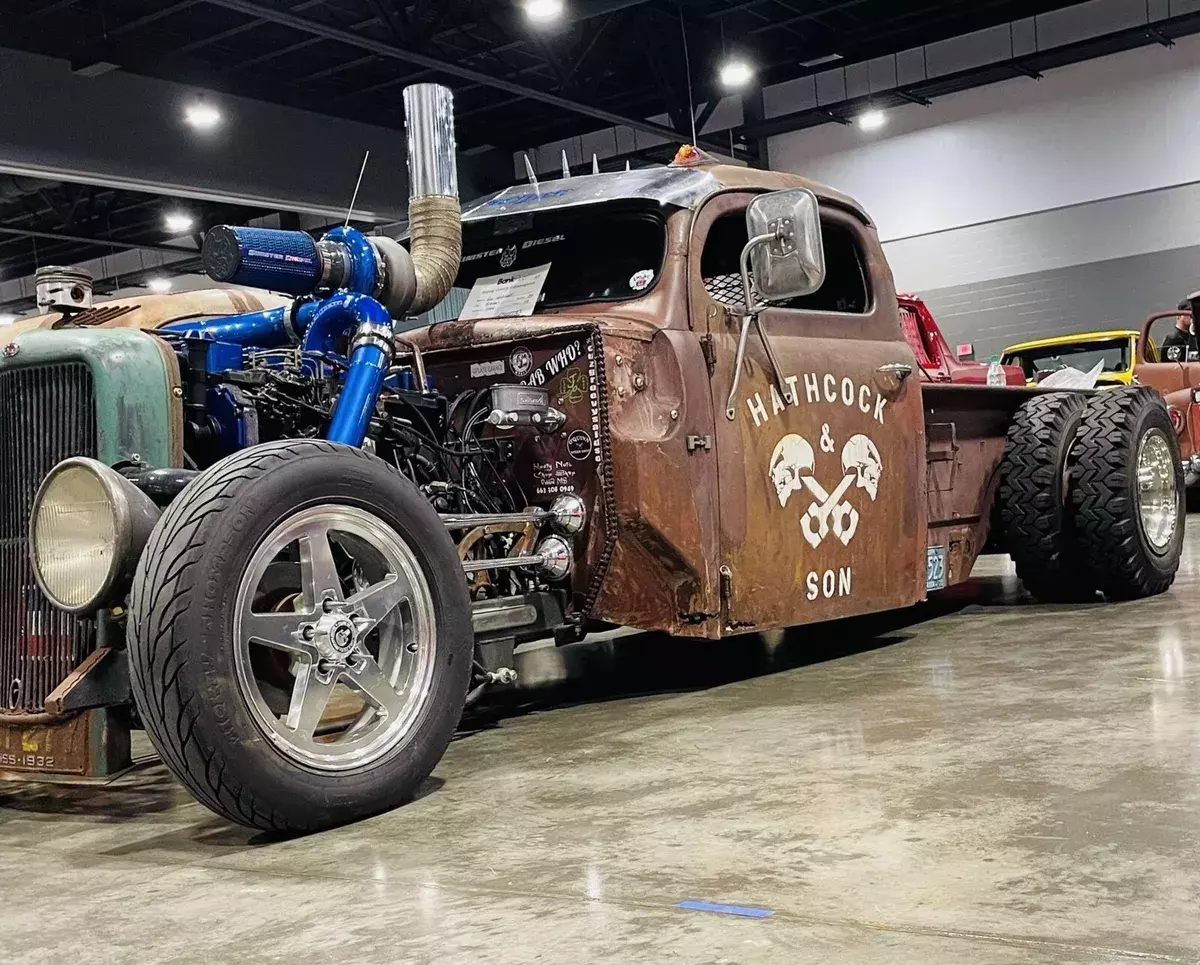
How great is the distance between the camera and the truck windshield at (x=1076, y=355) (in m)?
14.3

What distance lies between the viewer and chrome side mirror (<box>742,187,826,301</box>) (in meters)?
4.23

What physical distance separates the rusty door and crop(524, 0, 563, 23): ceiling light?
834cm

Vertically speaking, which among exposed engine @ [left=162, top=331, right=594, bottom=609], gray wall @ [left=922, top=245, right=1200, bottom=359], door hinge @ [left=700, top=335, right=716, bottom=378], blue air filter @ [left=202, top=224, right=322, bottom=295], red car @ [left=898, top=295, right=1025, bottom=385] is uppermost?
gray wall @ [left=922, top=245, right=1200, bottom=359]

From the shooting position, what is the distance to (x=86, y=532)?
10.2 feet

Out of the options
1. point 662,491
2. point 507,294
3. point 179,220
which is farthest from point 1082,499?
point 179,220

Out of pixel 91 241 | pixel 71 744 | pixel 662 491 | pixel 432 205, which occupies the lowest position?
pixel 71 744

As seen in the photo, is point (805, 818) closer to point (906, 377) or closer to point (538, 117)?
point (906, 377)

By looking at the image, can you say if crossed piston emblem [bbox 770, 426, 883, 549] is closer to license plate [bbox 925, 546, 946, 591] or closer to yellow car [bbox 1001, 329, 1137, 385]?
license plate [bbox 925, 546, 946, 591]

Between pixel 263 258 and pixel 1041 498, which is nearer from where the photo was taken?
pixel 263 258

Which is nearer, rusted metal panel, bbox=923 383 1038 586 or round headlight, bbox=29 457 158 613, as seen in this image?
round headlight, bbox=29 457 158 613

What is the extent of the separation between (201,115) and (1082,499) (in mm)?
12210

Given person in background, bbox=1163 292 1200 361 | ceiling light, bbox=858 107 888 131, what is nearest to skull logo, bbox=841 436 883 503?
person in background, bbox=1163 292 1200 361

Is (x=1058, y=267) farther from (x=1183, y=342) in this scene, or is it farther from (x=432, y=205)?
(x=432, y=205)

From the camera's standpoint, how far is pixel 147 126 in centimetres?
1471
